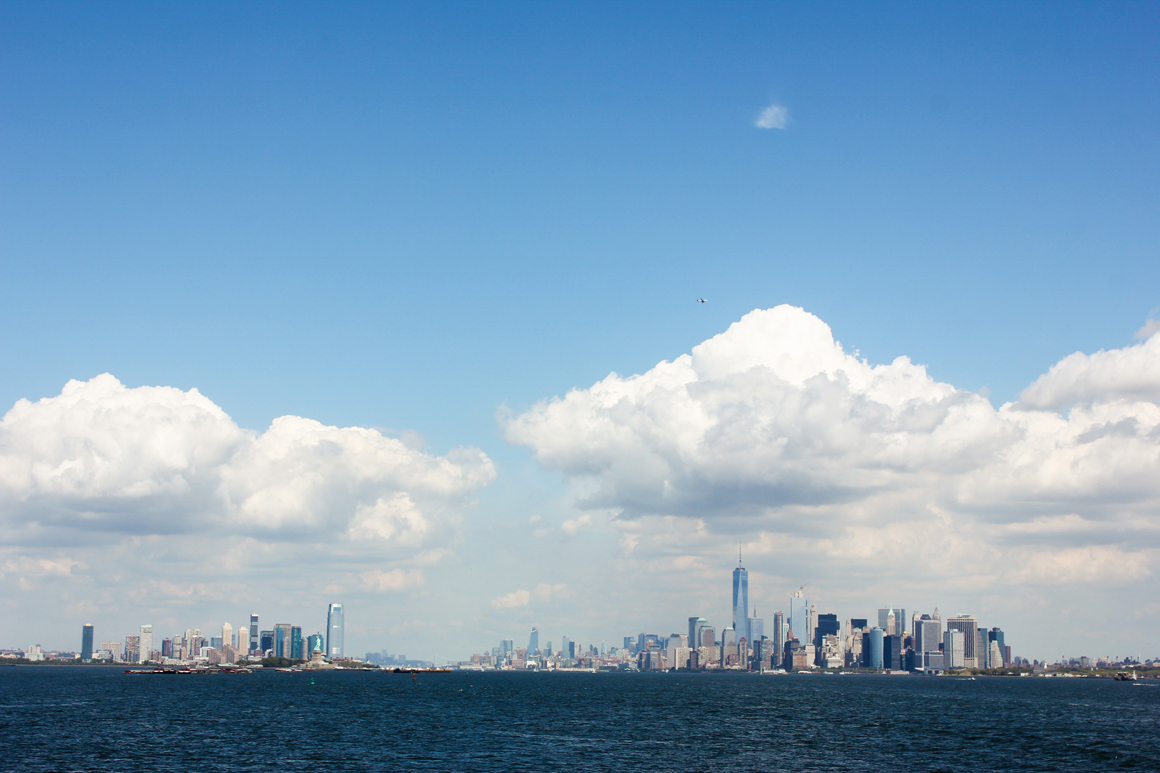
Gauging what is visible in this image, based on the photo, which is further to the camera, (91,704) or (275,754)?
(91,704)

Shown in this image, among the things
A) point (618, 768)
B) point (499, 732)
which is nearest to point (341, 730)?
point (499, 732)

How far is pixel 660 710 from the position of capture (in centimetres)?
19700

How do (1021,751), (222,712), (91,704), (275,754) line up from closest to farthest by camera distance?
1. (275,754)
2. (1021,751)
3. (222,712)
4. (91,704)

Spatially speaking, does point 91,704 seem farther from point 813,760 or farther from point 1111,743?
point 1111,743

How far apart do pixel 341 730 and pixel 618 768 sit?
59354mm

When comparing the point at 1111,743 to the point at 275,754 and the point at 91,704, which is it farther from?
the point at 91,704

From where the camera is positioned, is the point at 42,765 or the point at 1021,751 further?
the point at 1021,751

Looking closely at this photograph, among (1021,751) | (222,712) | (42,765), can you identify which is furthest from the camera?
(222,712)

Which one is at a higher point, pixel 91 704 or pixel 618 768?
pixel 618 768

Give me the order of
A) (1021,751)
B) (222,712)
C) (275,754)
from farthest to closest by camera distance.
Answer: (222,712) < (1021,751) < (275,754)

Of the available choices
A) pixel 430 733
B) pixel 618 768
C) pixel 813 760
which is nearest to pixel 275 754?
pixel 430 733

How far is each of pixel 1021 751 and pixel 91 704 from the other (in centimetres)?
17687

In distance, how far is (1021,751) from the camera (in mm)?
120812

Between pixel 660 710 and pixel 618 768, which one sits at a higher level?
pixel 618 768
